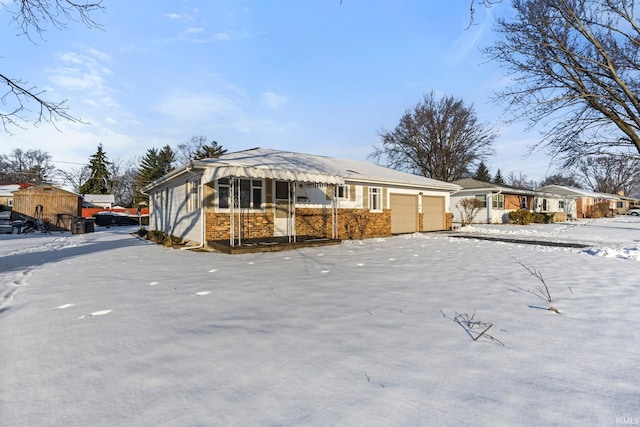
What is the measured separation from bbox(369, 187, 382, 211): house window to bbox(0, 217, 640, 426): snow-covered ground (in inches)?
335

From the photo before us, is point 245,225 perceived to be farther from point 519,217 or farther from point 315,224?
point 519,217

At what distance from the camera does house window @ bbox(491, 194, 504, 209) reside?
79.4ft

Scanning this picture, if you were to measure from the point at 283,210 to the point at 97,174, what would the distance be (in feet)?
151

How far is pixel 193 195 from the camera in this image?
35.2ft

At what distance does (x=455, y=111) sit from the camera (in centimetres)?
2956

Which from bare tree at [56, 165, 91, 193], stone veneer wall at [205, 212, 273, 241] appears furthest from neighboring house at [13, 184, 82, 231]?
bare tree at [56, 165, 91, 193]

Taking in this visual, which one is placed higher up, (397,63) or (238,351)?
(397,63)

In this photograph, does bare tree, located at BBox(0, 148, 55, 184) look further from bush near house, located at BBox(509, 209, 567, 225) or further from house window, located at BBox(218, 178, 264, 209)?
bush near house, located at BBox(509, 209, 567, 225)

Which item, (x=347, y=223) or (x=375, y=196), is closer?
(x=347, y=223)

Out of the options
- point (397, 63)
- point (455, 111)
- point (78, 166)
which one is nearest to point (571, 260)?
point (397, 63)

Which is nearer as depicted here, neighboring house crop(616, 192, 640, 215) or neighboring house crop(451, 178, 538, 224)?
neighboring house crop(451, 178, 538, 224)

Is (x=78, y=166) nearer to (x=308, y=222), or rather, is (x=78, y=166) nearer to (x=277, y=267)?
(x=308, y=222)

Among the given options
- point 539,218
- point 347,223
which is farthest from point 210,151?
point 539,218

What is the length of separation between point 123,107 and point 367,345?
13.0 m
